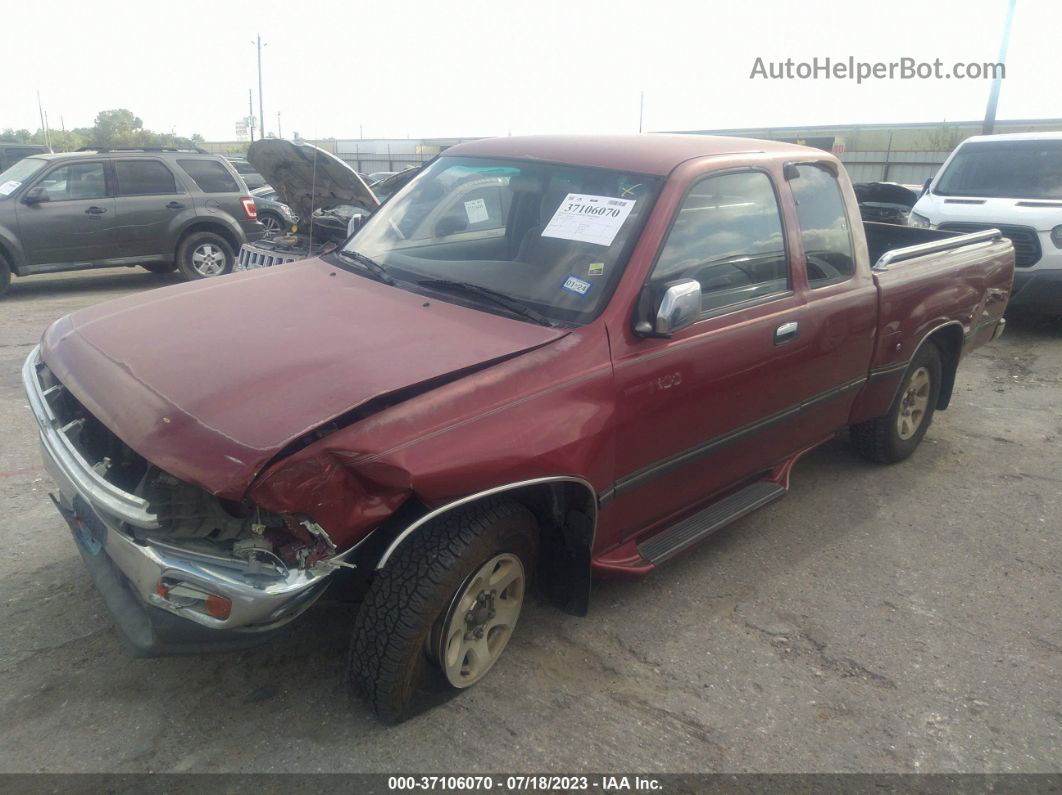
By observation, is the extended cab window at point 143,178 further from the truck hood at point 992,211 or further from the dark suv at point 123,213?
the truck hood at point 992,211

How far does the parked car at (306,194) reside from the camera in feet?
23.8

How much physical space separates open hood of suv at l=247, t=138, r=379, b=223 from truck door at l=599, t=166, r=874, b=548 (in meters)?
4.62

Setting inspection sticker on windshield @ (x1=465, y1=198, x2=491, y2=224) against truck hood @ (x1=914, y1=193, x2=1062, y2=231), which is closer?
inspection sticker on windshield @ (x1=465, y1=198, x2=491, y2=224)

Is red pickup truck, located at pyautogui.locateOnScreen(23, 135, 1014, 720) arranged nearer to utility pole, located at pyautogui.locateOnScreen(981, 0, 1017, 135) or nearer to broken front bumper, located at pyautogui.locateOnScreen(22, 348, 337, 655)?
broken front bumper, located at pyautogui.locateOnScreen(22, 348, 337, 655)

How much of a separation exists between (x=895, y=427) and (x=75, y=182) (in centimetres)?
979

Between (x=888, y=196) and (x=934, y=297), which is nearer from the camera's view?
(x=934, y=297)

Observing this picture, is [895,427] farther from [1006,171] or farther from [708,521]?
[1006,171]

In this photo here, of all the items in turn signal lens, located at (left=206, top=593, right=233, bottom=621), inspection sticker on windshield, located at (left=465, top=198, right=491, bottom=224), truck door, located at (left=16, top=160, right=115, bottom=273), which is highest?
inspection sticker on windshield, located at (left=465, top=198, right=491, bottom=224)

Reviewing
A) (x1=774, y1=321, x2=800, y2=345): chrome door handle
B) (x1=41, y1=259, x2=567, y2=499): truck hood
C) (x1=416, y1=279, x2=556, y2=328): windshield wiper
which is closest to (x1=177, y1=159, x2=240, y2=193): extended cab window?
(x1=41, y1=259, x2=567, y2=499): truck hood

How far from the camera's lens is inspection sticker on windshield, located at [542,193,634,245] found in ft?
10.6

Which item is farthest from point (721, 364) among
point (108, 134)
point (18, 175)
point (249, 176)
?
point (108, 134)

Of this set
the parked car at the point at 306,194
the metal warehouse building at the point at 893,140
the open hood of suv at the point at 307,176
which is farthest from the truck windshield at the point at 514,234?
the metal warehouse building at the point at 893,140

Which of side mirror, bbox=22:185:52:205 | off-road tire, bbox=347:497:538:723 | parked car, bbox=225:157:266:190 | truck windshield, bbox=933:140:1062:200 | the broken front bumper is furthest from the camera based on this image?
parked car, bbox=225:157:266:190

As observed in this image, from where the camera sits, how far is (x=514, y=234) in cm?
351
